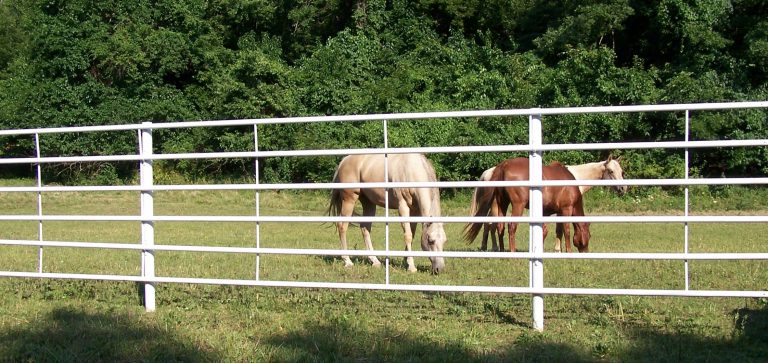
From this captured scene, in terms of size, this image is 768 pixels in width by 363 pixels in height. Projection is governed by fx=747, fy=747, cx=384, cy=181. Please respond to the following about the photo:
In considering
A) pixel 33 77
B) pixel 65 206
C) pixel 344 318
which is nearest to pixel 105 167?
pixel 65 206

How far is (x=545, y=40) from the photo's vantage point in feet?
→ 91.0

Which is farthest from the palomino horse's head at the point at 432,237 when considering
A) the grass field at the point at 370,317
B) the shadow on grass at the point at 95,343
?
the shadow on grass at the point at 95,343

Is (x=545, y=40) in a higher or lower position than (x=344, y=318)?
higher

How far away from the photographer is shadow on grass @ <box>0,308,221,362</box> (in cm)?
515

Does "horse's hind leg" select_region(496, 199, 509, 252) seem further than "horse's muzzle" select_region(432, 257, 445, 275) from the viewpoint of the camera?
Yes

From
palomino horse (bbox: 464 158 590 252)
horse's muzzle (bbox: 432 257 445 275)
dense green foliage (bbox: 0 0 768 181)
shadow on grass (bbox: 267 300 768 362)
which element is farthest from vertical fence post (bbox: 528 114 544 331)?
dense green foliage (bbox: 0 0 768 181)

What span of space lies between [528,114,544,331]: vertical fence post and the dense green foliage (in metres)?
12.4

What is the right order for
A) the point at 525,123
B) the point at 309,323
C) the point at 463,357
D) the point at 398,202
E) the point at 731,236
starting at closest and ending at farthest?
the point at 463,357
the point at 309,323
the point at 398,202
the point at 731,236
the point at 525,123

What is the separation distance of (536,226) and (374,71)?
2452 cm

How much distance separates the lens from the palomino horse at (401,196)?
8.90m

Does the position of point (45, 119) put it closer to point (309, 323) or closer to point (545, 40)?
point (545, 40)

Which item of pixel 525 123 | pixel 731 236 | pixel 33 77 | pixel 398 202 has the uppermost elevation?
pixel 33 77

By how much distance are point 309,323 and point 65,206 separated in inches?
821

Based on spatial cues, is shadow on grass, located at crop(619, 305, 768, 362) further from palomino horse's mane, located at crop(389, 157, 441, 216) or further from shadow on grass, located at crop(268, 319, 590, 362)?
palomino horse's mane, located at crop(389, 157, 441, 216)
